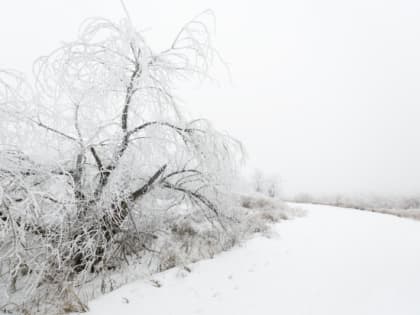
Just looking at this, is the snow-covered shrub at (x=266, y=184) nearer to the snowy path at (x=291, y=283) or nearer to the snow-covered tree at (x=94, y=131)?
the snowy path at (x=291, y=283)

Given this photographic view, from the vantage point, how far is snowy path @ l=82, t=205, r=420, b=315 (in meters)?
3.56

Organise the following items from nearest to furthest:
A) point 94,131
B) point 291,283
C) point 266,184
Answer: point 291,283
point 94,131
point 266,184

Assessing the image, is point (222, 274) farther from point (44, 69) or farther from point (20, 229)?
point (44, 69)

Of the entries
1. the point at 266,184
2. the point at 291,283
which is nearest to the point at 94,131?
the point at 291,283

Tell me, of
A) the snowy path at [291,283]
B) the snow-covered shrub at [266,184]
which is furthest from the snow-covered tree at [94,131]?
the snow-covered shrub at [266,184]

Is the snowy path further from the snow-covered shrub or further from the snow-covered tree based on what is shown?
the snow-covered shrub

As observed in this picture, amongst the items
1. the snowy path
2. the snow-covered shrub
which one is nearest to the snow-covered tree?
the snowy path

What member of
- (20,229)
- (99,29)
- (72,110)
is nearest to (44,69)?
(72,110)

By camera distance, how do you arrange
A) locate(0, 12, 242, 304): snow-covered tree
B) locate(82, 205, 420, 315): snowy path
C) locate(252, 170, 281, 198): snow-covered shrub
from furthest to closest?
locate(252, 170, 281, 198): snow-covered shrub < locate(0, 12, 242, 304): snow-covered tree < locate(82, 205, 420, 315): snowy path

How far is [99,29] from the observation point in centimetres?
452

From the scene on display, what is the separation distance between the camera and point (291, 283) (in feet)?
13.6

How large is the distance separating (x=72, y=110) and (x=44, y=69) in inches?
26.5

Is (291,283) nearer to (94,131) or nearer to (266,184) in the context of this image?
(94,131)

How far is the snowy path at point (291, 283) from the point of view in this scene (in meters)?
3.56
